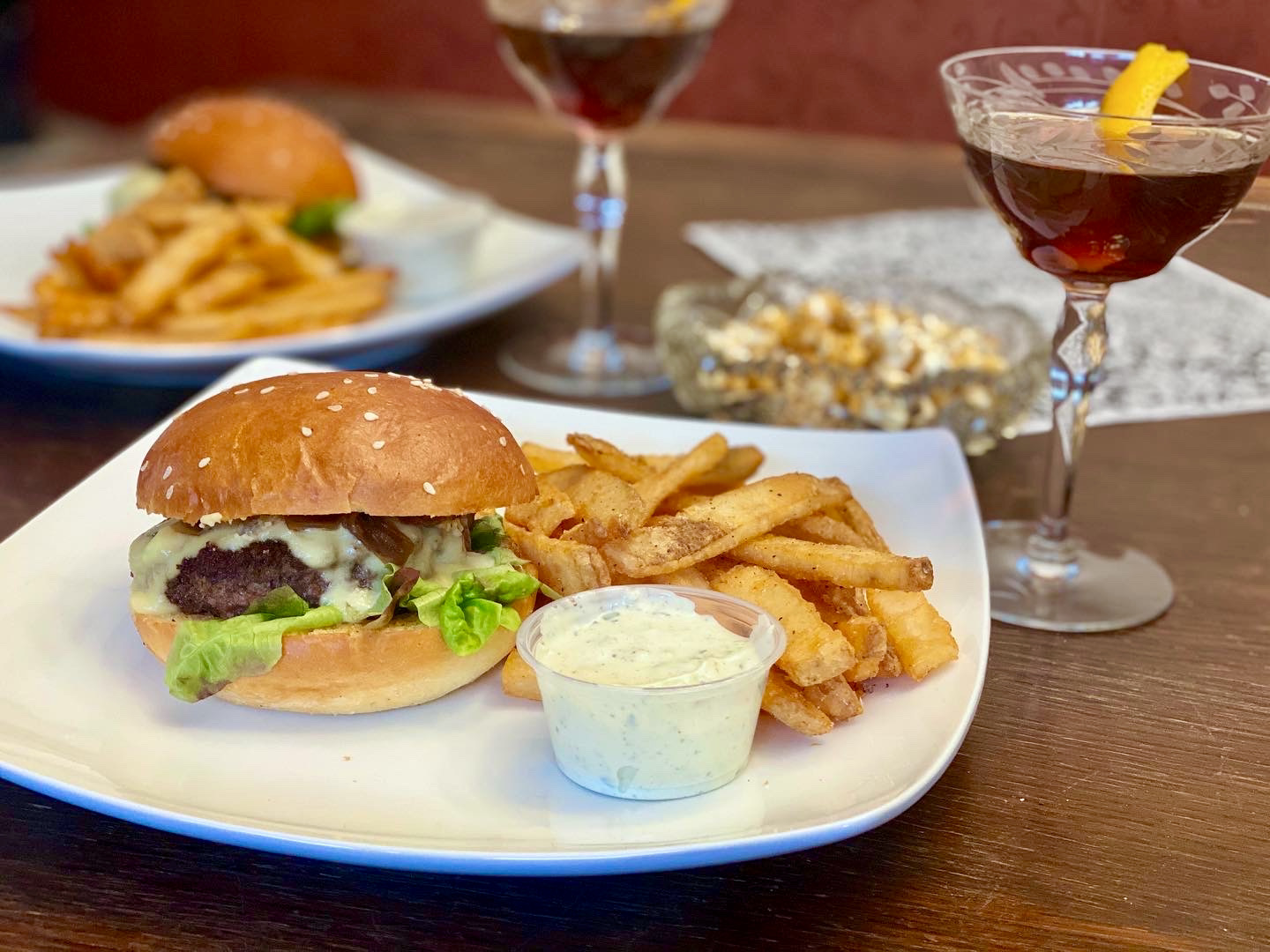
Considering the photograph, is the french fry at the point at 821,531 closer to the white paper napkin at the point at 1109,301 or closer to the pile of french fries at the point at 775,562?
the pile of french fries at the point at 775,562

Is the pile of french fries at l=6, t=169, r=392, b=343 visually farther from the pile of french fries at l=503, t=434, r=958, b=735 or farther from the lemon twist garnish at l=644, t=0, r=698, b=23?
the pile of french fries at l=503, t=434, r=958, b=735

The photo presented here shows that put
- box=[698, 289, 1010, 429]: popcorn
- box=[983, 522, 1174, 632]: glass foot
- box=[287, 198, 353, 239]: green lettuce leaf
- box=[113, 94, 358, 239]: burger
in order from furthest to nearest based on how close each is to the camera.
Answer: box=[113, 94, 358, 239]: burger → box=[287, 198, 353, 239]: green lettuce leaf → box=[698, 289, 1010, 429]: popcorn → box=[983, 522, 1174, 632]: glass foot

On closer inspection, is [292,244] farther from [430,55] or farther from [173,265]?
[430,55]

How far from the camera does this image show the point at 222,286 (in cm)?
331

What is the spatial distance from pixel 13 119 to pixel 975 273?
682cm

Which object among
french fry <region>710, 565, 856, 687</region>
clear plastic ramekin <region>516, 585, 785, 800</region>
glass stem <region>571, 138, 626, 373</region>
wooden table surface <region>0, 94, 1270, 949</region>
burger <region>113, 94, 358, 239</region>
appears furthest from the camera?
burger <region>113, 94, 358, 239</region>

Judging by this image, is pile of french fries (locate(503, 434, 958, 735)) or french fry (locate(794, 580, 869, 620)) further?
french fry (locate(794, 580, 869, 620))

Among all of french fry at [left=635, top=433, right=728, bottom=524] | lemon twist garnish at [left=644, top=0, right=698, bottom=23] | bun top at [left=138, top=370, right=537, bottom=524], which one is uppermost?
lemon twist garnish at [left=644, top=0, right=698, bottom=23]

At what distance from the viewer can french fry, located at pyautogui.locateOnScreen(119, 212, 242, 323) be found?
323 cm

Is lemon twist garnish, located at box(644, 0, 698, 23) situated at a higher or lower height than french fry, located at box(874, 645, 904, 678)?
higher

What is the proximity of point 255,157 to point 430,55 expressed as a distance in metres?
4.88

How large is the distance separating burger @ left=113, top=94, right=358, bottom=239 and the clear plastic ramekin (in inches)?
99.2

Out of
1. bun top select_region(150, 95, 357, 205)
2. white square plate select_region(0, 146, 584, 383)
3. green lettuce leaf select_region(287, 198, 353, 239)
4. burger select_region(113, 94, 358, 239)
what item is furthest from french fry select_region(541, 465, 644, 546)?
bun top select_region(150, 95, 357, 205)

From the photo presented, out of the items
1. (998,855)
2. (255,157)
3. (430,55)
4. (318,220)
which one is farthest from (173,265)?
(430,55)
